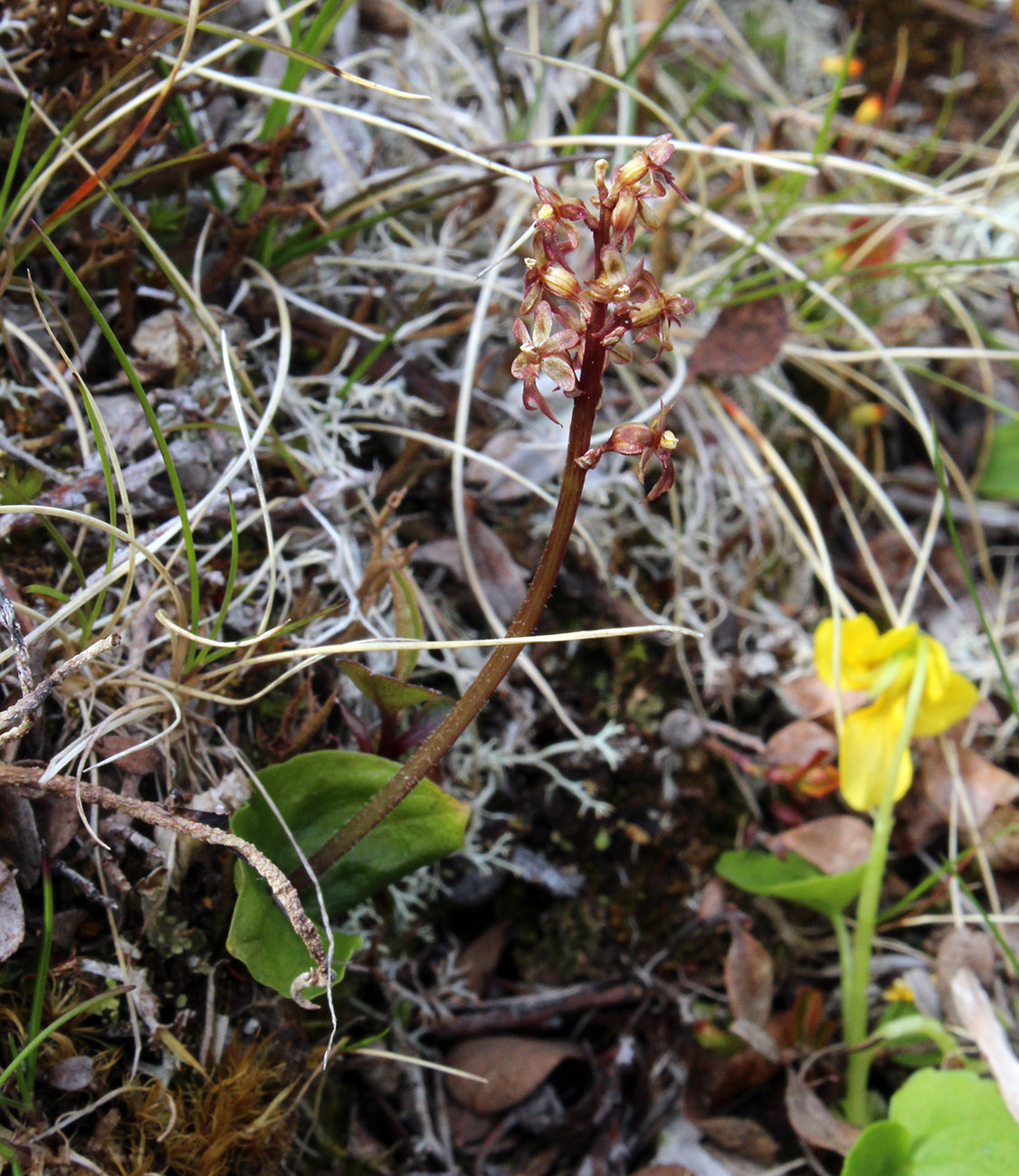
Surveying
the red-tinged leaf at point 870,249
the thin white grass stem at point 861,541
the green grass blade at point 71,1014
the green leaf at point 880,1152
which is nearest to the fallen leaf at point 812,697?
the thin white grass stem at point 861,541

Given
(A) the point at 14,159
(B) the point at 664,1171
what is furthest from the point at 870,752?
(A) the point at 14,159

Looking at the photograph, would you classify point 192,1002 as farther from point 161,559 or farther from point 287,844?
point 161,559

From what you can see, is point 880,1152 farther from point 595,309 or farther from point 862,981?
point 595,309

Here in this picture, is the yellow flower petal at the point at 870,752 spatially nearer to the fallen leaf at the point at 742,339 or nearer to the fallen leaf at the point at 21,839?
the fallen leaf at the point at 742,339

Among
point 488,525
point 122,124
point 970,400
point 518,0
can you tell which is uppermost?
point 518,0

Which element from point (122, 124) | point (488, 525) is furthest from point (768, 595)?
point (122, 124)

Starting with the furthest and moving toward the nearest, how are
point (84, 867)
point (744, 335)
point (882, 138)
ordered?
point (882, 138) → point (744, 335) → point (84, 867)
